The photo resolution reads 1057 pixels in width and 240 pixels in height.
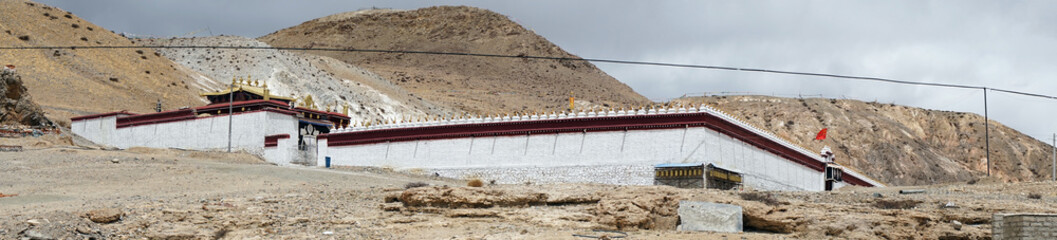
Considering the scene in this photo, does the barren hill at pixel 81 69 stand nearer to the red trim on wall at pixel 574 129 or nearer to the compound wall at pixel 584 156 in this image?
the red trim on wall at pixel 574 129

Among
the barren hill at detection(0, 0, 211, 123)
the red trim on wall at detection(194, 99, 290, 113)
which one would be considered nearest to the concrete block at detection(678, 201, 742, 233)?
the red trim on wall at detection(194, 99, 290, 113)

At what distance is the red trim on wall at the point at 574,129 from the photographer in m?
37.2

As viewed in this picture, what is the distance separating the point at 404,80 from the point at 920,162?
48.0m

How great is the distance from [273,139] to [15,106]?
9540 mm

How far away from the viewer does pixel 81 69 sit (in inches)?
2657

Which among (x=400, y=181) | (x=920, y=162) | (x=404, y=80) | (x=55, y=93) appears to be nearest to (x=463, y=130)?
(x=400, y=181)

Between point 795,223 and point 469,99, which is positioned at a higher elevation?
point 469,99

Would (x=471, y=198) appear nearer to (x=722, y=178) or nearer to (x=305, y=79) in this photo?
(x=722, y=178)

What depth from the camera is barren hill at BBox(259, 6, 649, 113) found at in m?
104

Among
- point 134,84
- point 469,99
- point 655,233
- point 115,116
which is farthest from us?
point 469,99

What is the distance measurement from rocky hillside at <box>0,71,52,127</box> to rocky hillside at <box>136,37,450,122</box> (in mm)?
29565

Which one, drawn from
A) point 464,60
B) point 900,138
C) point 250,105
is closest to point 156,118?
point 250,105

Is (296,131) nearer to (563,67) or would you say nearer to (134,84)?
(134,84)

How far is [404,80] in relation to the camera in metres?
107
